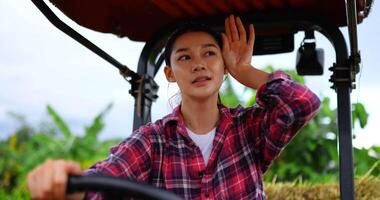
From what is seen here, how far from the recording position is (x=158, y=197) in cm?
114

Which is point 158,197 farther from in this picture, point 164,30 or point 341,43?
point 164,30

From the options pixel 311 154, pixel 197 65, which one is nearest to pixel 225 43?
pixel 197 65

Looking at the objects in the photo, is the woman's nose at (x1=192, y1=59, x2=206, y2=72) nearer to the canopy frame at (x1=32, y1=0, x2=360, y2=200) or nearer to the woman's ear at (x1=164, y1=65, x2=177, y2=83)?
the woman's ear at (x1=164, y1=65, x2=177, y2=83)

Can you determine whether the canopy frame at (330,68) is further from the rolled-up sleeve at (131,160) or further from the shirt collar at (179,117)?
the rolled-up sleeve at (131,160)

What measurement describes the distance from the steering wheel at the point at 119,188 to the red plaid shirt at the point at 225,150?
615mm

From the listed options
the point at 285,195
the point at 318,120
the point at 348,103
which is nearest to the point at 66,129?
the point at 318,120

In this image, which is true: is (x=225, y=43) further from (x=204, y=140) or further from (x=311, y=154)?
(x=311, y=154)

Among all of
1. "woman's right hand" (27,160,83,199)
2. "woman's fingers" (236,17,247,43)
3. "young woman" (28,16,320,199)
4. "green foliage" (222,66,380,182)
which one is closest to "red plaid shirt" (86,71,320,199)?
"young woman" (28,16,320,199)

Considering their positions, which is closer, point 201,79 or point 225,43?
point 201,79

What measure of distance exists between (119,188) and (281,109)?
87 cm

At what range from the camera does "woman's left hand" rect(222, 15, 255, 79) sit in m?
2.07

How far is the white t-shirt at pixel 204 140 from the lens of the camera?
202cm

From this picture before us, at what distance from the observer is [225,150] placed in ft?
6.57

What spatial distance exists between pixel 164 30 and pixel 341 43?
72 cm
